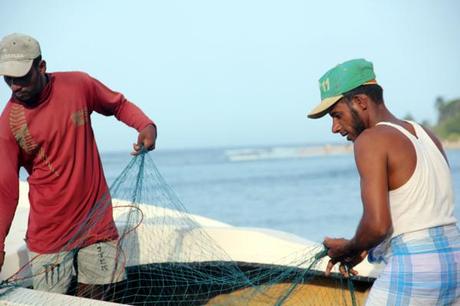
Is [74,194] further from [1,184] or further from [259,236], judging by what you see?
[259,236]

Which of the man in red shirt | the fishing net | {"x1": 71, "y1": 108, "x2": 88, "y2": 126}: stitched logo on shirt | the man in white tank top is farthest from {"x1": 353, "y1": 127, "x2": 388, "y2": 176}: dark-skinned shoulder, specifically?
{"x1": 71, "y1": 108, "x2": 88, "y2": 126}: stitched logo on shirt

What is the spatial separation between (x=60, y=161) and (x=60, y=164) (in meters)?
0.02

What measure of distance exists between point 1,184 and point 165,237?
1.57 meters

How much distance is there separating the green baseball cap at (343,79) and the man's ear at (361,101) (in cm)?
4

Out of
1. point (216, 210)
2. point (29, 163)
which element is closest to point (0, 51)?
point (29, 163)

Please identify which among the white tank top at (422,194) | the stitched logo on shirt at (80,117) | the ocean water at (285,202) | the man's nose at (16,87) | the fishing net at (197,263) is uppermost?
the man's nose at (16,87)

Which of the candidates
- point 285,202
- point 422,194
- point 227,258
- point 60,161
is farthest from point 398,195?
point 285,202

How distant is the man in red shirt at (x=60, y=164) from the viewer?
10.2 feet

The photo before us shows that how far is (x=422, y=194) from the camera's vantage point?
86.0 inches

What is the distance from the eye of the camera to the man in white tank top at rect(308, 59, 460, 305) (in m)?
2.14

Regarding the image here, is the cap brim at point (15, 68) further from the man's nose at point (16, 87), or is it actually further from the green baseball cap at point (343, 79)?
the green baseball cap at point (343, 79)

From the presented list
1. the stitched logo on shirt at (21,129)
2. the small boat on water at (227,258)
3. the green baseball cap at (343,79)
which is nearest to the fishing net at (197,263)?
the small boat on water at (227,258)

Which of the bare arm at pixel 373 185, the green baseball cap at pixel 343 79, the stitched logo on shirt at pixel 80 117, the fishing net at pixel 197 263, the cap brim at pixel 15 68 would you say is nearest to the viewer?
the bare arm at pixel 373 185

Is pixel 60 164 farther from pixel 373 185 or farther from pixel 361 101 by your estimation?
→ pixel 373 185
